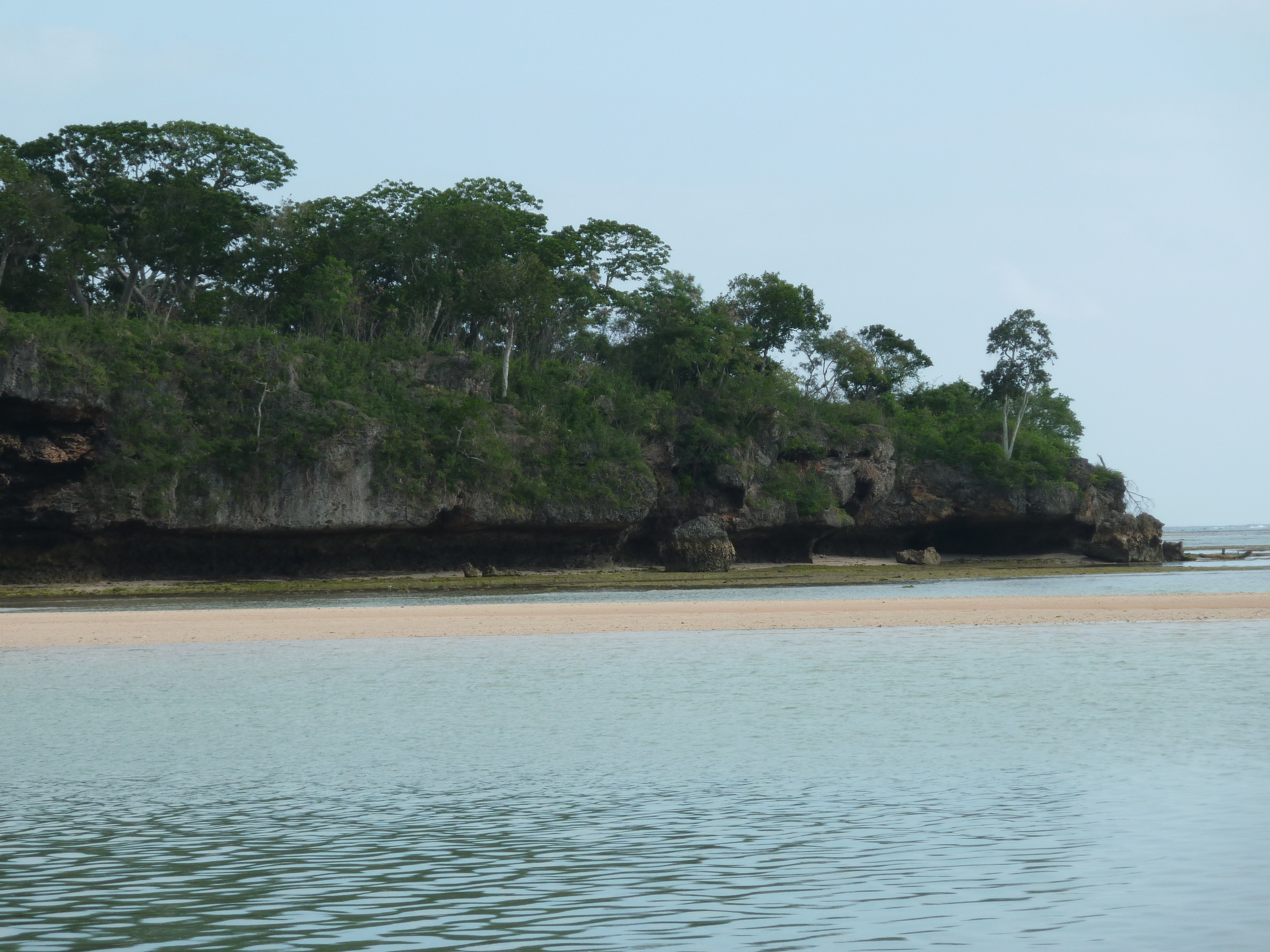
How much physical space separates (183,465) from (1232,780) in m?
39.0

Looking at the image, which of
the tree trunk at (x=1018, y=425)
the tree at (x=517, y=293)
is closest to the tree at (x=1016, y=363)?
the tree trunk at (x=1018, y=425)

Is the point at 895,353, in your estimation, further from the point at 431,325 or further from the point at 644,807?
the point at 644,807

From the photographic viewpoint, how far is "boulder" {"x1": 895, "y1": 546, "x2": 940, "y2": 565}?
54.4 metres

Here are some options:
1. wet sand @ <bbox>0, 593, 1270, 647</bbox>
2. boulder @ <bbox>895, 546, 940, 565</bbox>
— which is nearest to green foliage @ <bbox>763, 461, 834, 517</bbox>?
boulder @ <bbox>895, 546, 940, 565</bbox>

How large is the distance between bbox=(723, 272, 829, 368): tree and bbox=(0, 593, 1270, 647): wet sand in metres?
39.5

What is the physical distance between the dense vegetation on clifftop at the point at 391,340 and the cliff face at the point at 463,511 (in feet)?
1.13

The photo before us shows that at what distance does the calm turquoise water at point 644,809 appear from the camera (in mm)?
5398

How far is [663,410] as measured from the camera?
183 feet

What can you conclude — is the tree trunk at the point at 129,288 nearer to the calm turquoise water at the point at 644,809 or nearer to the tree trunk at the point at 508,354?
the tree trunk at the point at 508,354

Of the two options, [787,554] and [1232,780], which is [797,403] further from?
[1232,780]

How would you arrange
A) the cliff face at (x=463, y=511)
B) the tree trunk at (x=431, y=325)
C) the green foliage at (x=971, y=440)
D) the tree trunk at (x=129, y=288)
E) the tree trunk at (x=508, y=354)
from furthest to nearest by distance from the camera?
1. the green foliage at (x=971, y=440)
2. the tree trunk at (x=431, y=325)
3. the tree trunk at (x=508, y=354)
4. the tree trunk at (x=129, y=288)
5. the cliff face at (x=463, y=511)

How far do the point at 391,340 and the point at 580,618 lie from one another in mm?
29022

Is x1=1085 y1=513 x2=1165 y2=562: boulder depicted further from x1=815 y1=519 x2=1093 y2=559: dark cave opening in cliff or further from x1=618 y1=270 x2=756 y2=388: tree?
x1=618 y1=270 x2=756 y2=388: tree

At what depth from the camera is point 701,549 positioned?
162 feet
